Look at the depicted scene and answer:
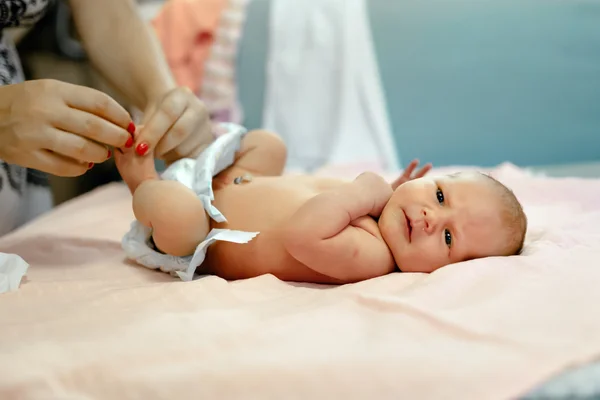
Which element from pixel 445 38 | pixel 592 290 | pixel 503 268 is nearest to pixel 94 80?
pixel 445 38

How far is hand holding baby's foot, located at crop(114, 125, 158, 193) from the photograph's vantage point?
101cm

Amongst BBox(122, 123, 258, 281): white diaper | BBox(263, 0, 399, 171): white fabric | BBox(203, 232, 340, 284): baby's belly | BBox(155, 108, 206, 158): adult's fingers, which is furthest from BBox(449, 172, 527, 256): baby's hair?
BBox(263, 0, 399, 171): white fabric

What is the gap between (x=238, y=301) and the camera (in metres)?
0.78

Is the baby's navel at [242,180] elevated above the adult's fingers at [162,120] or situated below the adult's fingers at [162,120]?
below

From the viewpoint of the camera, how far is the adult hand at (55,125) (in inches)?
33.9

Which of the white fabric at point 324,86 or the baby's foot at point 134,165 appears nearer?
the baby's foot at point 134,165

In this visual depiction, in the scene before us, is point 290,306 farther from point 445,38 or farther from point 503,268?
point 445,38

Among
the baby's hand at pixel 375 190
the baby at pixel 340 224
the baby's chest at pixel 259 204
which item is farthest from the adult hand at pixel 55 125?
the baby's hand at pixel 375 190

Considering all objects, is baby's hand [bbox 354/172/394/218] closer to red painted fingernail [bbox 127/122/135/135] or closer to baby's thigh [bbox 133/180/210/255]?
baby's thigh [bbox 133/180/210/255]

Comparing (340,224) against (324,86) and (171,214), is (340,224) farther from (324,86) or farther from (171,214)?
(324,86)

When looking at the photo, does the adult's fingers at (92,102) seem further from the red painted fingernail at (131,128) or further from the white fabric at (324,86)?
the white fabric at (324,86)

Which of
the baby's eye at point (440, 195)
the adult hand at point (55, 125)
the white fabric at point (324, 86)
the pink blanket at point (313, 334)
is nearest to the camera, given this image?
the pink blanket at point (313, 334)

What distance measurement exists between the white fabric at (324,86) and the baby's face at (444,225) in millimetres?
945

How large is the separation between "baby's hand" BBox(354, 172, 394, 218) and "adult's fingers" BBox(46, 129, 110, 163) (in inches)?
15.7
